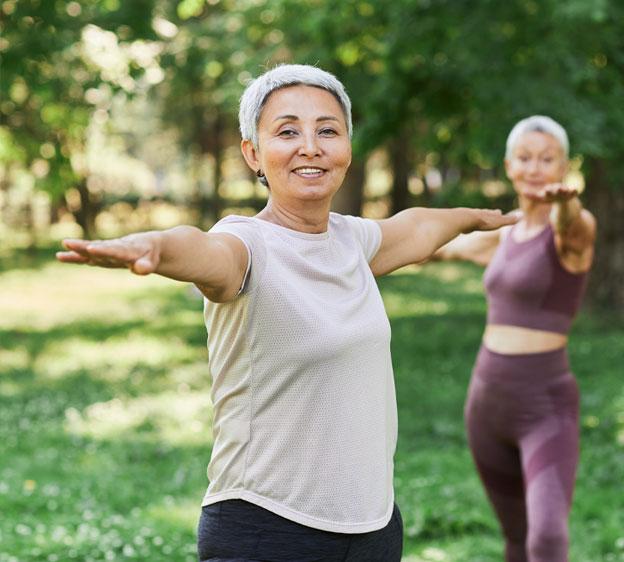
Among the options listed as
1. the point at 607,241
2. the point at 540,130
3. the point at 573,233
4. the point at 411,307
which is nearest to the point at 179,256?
the point at 573,233

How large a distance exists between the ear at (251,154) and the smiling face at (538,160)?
204 cm

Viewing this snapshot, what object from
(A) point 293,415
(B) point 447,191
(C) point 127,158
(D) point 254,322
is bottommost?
(C) point 127,158

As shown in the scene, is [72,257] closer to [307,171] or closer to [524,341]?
[307,171]

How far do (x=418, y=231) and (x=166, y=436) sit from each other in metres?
6.20

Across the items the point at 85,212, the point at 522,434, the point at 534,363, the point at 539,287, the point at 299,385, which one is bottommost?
the point at 85,212

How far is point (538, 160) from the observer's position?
4320mm

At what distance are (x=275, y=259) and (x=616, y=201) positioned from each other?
1248 cm

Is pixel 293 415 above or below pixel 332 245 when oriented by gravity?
below

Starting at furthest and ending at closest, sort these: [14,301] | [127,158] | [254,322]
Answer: [127,158] < [14,301] < [254,322]

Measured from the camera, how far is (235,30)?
51.6 ft

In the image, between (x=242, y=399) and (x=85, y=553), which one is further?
(x=85, y=553)

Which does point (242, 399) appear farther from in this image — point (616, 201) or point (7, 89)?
point (616, 201)

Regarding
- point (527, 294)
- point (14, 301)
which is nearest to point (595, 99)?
point (527, 294)

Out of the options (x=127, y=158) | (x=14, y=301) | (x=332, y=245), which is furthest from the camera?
(x=127, y=158)
